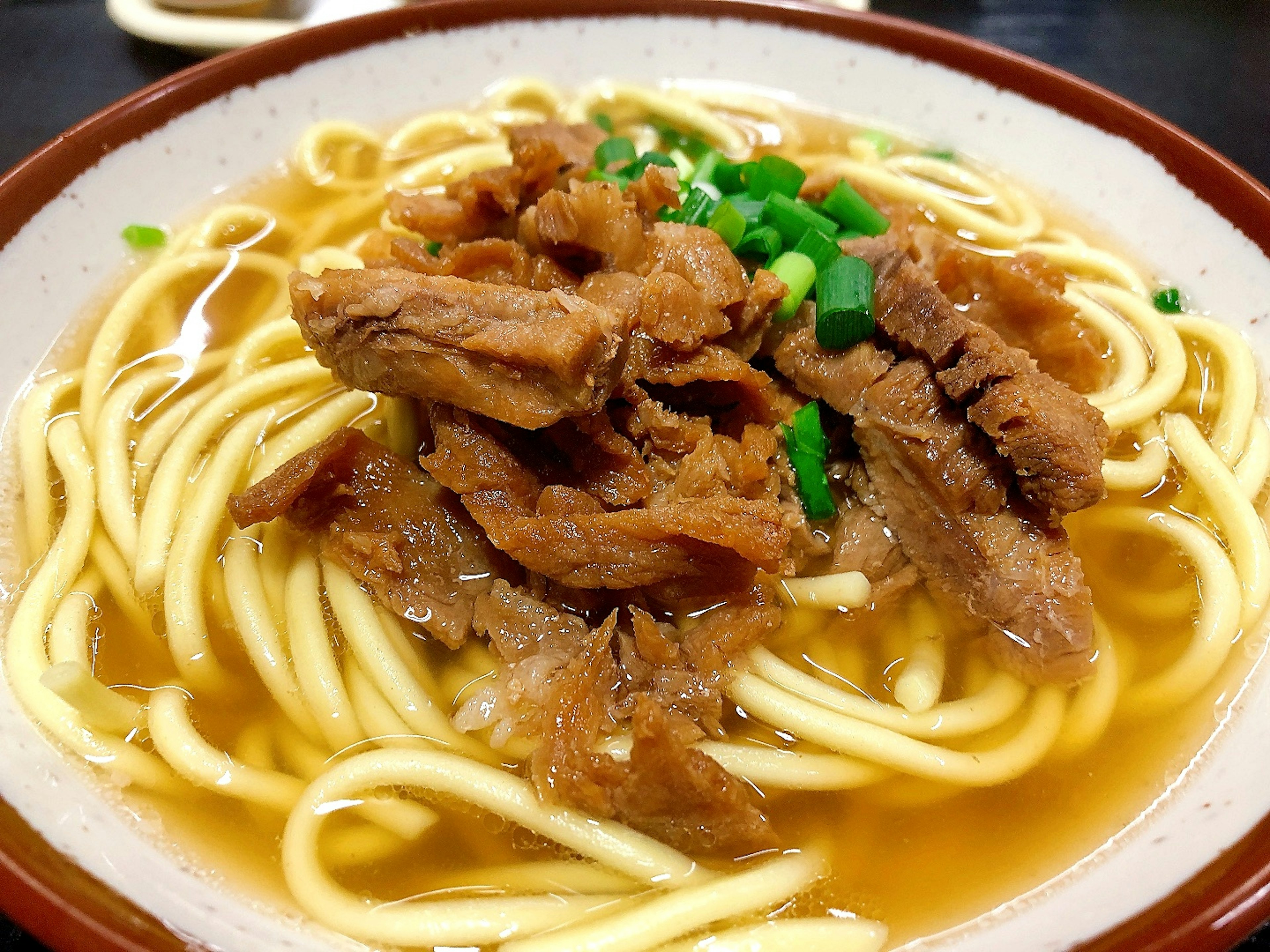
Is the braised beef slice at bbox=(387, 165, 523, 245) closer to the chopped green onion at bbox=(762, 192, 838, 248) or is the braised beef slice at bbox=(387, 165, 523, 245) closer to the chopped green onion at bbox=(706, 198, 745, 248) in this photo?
the chopped green onion at bbox=(706, 198, 745, 248)

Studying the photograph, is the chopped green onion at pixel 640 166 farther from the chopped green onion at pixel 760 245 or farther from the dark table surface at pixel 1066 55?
the dark table surface at pixel 1066 55

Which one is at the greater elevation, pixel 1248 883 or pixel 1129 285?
pixel 1129 285

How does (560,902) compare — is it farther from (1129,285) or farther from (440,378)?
(1129,285)

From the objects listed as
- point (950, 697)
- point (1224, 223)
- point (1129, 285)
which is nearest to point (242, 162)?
point (950, 697)

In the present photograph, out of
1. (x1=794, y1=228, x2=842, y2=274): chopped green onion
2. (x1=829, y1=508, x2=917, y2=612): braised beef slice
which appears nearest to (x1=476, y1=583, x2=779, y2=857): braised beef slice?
(x1=829, y1=508, x2=917, y2=612): braised beef slice

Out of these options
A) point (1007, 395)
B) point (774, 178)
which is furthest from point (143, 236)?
point (1007, 395)

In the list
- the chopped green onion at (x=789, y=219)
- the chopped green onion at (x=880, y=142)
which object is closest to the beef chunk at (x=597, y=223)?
the chopped green onion at (x=789, y=219)

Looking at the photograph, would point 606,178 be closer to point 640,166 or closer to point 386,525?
point 640,166
